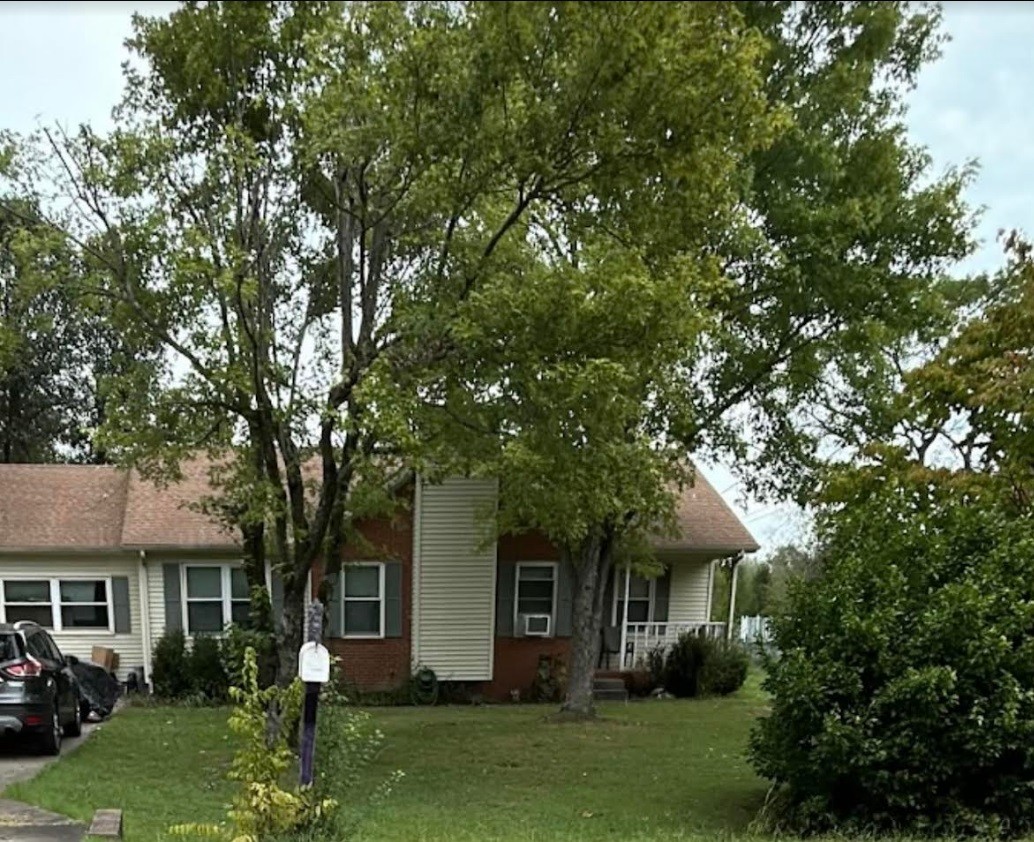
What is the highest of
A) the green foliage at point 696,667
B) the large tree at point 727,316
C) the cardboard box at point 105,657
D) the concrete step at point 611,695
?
the large tree at point 727,316

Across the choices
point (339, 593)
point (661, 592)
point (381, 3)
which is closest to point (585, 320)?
point (381, 3)

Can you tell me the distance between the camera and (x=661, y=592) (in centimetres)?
2008

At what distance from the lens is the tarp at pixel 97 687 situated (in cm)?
1468

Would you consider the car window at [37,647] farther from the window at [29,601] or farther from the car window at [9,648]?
the window at [29,601]

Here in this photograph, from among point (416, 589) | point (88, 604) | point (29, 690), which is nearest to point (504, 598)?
point (416, 589)

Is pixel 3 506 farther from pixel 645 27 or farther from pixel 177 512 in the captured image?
pixel 645 27

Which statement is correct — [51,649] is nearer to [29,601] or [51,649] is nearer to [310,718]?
[29,601]

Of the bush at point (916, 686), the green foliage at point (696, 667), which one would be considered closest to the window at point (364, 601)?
the green foliage at point (696, 667)

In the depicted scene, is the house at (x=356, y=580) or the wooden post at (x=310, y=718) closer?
the wooden post at (x=310, y=718)

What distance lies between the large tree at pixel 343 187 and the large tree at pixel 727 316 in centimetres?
37

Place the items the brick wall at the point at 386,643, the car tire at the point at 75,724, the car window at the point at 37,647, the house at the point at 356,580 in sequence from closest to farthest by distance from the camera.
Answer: the car window at the point at 37,647 → the car tire at the point at 75,724 → the house at the point at 356,580 → the brick wall at the point at 386,643

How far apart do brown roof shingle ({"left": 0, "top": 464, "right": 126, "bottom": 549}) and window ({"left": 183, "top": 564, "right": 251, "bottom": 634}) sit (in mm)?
1653

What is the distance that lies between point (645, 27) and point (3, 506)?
18.6 m

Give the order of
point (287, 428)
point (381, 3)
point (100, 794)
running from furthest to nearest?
point (287, 428)
point (100, 794)
point (381, 3)
